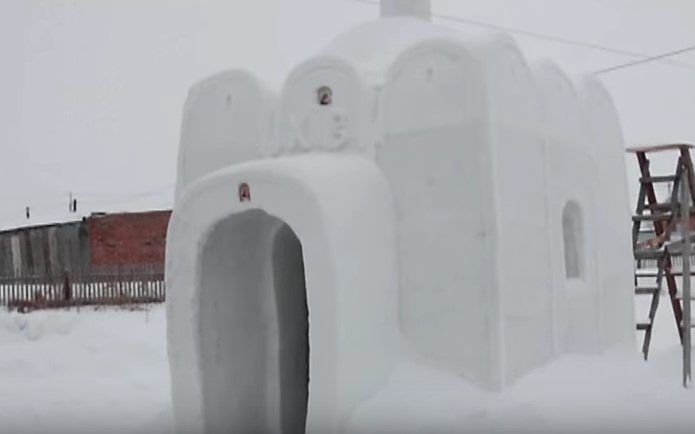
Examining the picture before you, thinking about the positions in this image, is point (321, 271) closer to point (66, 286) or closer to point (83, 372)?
point (83, 372)

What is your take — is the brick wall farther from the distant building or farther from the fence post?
the fence post

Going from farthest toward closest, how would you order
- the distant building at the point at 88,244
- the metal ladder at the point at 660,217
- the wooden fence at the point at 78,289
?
the distant building at the point at 88,244 < the wooden fence at the point at 78,289 < the metal ladder at the point at 660,217

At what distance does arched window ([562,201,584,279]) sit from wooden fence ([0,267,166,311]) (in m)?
12.7

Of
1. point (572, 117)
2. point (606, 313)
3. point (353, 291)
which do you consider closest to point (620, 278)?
point (606, 313)

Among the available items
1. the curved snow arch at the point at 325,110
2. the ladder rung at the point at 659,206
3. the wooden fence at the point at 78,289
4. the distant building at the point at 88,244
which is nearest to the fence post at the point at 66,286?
the wooden fence at the point at 78,289

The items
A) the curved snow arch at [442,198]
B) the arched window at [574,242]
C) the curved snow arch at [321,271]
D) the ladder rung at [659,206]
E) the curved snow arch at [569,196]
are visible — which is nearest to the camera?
the curved snow arch at [321,271]

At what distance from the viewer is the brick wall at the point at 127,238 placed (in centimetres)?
2520

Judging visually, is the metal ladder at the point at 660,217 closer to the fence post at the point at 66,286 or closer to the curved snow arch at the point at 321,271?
the curved snow arch at the point at 321,271

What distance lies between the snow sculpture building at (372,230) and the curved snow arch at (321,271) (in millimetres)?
14

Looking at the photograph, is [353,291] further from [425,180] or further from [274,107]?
[274,107]

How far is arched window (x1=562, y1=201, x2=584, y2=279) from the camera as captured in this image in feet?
26.9

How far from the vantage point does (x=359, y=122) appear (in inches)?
283

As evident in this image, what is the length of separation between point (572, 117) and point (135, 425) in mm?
5038

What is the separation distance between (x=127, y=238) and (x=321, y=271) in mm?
20186
